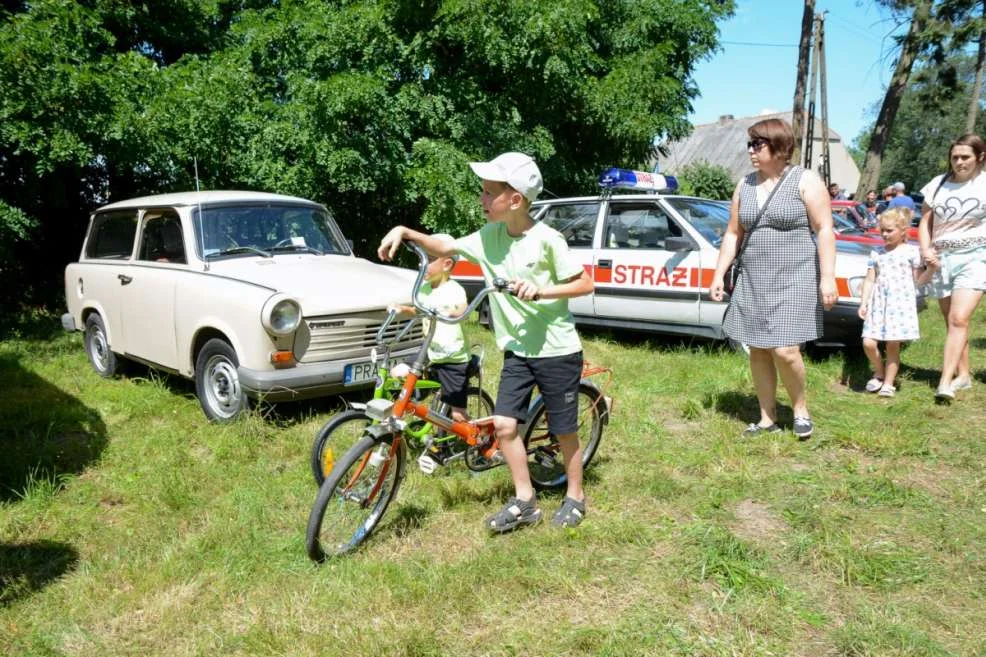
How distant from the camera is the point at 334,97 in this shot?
31.0ft

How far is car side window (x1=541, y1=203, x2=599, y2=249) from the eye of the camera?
829cm

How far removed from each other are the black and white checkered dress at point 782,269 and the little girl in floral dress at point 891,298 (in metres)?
1.79

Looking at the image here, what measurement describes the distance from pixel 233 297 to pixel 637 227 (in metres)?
4.40

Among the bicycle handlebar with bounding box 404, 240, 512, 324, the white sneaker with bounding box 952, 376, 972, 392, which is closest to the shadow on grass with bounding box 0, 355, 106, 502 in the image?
the bicycle handlebar with bounding box 404, 240, 512, 324

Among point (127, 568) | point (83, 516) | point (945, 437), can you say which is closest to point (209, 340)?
point (83, 516)

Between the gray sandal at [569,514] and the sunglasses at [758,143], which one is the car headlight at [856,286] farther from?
the gray sandal at [569,514]

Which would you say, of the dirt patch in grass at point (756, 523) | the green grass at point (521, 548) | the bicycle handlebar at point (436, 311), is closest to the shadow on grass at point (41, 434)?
the green grass at point (521, 548)

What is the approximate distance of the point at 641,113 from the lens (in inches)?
440

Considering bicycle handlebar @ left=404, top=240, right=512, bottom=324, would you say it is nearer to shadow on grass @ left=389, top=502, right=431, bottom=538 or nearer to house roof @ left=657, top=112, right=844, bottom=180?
shadow on grass @ left=389, top=502, right=431, bottom=538

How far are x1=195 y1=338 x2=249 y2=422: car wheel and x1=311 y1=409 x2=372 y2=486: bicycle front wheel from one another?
1.34 metres

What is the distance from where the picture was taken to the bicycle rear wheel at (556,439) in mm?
4133

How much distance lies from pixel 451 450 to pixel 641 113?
27.8ft

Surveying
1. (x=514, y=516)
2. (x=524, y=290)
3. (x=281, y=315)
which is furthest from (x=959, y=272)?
(x=281, y=315)

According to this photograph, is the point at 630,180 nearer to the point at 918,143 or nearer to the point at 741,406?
the point at 741,406
